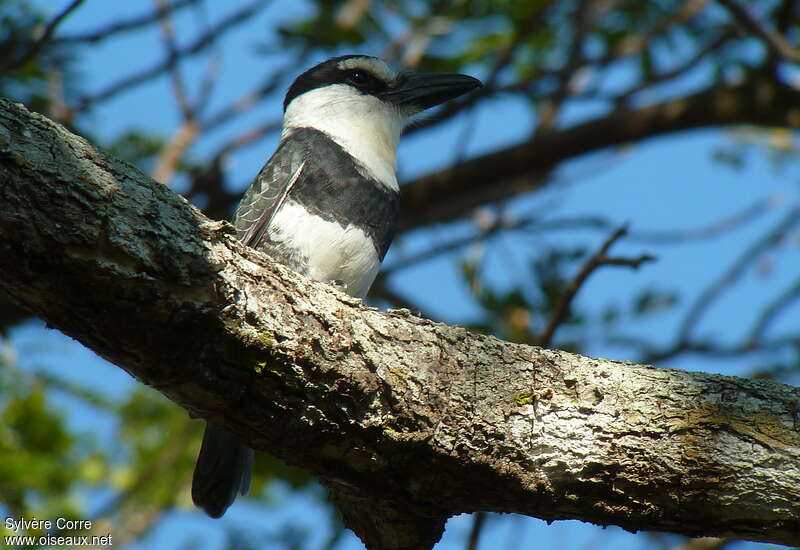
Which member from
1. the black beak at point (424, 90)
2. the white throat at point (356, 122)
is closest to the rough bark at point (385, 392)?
the white throat at point (356, 122)

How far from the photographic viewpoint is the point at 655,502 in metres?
2.62

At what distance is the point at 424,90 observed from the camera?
16.7 ft

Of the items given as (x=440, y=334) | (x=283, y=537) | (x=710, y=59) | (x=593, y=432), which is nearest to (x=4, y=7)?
(x=283, y=537)

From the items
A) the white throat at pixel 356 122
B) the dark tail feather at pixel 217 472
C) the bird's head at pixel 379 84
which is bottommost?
the dark tail feather at pixel 217 472

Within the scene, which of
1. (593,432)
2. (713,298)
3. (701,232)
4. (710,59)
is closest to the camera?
(593,432)

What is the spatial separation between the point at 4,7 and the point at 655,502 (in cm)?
433

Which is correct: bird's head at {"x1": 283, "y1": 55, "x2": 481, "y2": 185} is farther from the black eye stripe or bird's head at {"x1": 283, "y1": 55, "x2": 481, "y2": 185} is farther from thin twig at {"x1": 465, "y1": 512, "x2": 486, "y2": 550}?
thin twig at {"x1": 465, "y1": 512, "x2": 486, "y2": 550}

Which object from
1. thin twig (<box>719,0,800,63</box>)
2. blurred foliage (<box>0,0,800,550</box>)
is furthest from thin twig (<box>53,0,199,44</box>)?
thin twig (<box>719,0,800,63</box>)

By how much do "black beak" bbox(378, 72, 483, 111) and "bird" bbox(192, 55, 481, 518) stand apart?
0.10 meters

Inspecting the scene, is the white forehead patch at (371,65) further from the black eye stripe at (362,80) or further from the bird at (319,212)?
the bird at (319,212)

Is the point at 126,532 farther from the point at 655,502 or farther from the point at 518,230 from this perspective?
the point at 655,502

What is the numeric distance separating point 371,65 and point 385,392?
3.01 meters

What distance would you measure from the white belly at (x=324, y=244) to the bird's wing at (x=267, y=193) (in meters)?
0.09

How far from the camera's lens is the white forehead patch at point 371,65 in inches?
204
